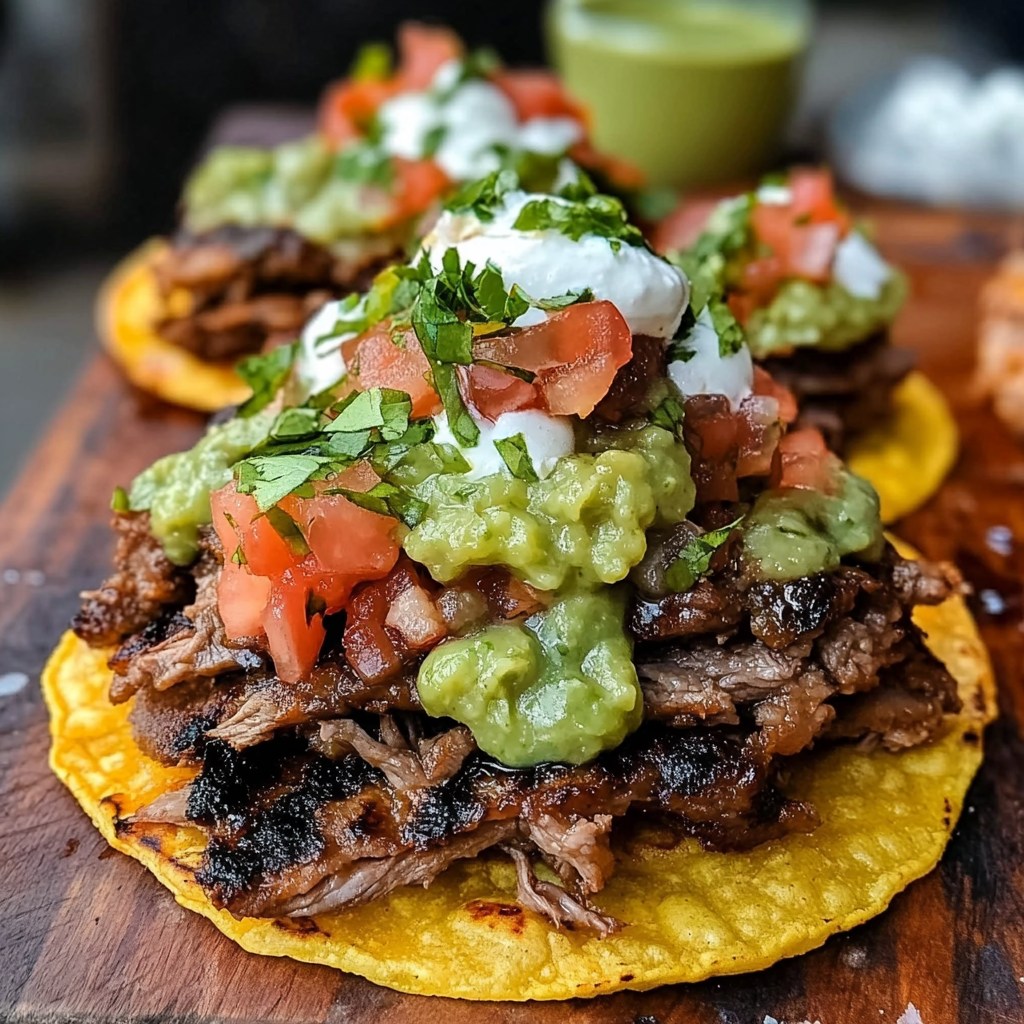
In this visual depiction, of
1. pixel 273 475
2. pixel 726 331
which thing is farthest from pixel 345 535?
pixel 726 331

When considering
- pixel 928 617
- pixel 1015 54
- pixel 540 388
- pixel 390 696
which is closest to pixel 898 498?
pixel 928 617

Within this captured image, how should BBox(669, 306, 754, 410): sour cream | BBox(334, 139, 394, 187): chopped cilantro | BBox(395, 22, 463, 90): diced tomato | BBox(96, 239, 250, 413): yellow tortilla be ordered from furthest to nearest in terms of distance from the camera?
BBox(395, 22, 463, 90): diced tomato, BBox(334, 139, 394, 187): chopped cilantro, BBox(96, 239, 250, 413): yellow tortilla, BBox(669, 306, 754, 410): sour cream

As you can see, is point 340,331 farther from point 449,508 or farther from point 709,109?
point 709,109

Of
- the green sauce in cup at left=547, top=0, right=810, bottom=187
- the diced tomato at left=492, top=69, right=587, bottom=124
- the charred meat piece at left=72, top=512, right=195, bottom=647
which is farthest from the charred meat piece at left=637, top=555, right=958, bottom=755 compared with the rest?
the green sauce in cup at left=547, top=0, right=810, bottom=187

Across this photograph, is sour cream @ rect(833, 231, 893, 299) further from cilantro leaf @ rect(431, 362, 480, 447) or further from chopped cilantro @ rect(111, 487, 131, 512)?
chopped cilantro @ rect(111, 487, 131, 512)

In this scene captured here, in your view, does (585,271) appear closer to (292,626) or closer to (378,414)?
(378,414)
